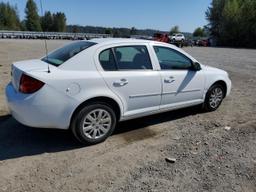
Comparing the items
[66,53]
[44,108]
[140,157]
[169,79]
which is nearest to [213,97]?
[169,79]

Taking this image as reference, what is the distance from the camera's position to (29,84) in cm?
380

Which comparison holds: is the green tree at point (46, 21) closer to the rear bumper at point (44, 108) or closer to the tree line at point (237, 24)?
the rear bumper at point (44, 108)

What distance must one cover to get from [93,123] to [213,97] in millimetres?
3030

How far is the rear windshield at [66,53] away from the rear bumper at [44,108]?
0.59 meters

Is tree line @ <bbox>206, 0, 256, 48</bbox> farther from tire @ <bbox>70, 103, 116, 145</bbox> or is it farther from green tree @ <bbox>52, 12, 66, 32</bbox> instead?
green tree @ <bbox>52, 12, 66, 32</bbox>

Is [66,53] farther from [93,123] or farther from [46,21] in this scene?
[46,21]

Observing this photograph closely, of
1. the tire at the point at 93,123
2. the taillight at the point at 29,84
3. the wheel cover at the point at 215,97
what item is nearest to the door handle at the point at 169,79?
the tire at the point at 93,123

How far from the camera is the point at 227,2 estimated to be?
5662 cm

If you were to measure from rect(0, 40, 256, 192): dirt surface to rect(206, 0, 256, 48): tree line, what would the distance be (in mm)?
49328

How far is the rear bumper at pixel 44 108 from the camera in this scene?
12.3ft

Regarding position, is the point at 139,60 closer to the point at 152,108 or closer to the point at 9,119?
the point at 152,108

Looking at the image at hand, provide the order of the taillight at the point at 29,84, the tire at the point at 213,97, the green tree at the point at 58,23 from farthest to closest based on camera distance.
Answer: the green tree at the point at 58,23
the tire at the point at 213,97
the taillight at the point at 29,84

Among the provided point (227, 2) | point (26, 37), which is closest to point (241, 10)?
point (227, 2)

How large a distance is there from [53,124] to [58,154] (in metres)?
0.45
